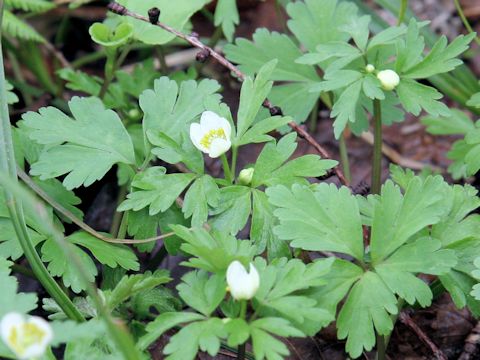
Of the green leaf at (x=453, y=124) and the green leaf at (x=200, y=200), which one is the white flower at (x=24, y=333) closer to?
the green leaf at (x=200, y=200)

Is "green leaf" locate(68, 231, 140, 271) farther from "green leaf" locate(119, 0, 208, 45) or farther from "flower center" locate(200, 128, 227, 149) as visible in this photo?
"green leaf" locate(119, 0, 208, 45)

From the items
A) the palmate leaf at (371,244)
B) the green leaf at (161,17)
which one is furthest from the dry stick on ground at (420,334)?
the green leaf at (161,17)

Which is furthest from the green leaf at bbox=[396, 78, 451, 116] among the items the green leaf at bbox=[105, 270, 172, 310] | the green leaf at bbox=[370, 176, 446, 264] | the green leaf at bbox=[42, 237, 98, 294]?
the green leaf at bbox=[42, 237, 98, 294]

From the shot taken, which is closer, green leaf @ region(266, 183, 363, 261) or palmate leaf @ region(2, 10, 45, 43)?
green leaf @ region(266, 183, 363, 261)

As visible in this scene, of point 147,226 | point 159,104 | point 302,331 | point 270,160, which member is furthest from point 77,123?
point 302,331

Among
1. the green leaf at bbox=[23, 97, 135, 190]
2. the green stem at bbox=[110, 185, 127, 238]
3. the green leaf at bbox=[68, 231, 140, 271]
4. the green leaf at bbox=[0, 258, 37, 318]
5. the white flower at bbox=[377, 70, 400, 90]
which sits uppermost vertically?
the white flower at bbox=[377, 70, 400, 90]

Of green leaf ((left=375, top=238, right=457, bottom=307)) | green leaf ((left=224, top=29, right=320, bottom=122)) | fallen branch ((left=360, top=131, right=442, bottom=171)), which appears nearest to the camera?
green leaf ((left=375, top=238, right=457, bottom=307))

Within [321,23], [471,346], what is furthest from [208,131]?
[471,346]
